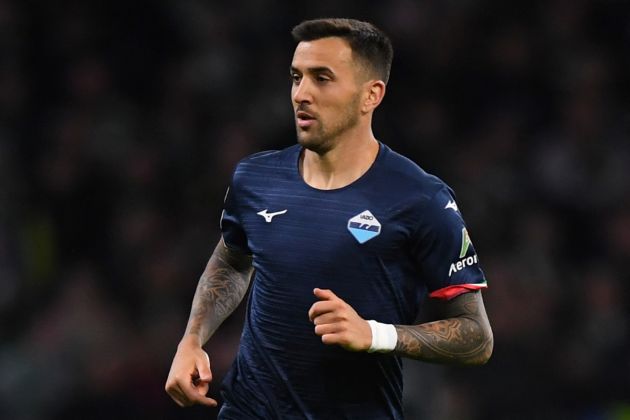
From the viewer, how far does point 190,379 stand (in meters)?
4.04

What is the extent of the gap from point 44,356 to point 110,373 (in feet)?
1.53

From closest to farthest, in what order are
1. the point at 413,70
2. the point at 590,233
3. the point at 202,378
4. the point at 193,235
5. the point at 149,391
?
1. the point at 202,378
2. the point at 149,391
3. the point at 193,235
4. the point at 590,233
5. the point at 413,70

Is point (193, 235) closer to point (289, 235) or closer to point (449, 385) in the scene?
point (449, 385)

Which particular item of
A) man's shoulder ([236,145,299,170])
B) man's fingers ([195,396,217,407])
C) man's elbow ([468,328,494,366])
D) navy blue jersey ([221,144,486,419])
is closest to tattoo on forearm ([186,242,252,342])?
navy blue jersey ([221,144,486,419])

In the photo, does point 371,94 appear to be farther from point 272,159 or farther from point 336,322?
point 336,322

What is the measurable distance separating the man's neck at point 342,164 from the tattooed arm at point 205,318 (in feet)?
1.83

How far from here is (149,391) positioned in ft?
24.6

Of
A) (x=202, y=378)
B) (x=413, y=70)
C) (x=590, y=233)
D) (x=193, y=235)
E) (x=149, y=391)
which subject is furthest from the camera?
(x=413, y=70)

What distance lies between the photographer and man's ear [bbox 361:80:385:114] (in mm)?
4277

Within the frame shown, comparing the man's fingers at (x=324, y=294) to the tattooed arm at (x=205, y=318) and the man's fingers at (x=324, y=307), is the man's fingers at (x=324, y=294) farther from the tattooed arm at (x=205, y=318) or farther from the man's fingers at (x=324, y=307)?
the tattooed arm at (x=205, y=318)

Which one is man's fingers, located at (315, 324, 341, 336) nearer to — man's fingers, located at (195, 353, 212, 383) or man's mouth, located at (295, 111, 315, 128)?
man's fingers, located at (195, 353, 212, 383)

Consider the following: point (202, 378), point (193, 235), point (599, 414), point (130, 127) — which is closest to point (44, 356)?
point (193, 235)

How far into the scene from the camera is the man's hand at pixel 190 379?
400 cm

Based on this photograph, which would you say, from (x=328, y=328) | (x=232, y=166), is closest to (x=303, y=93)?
(x=328, y=328)
